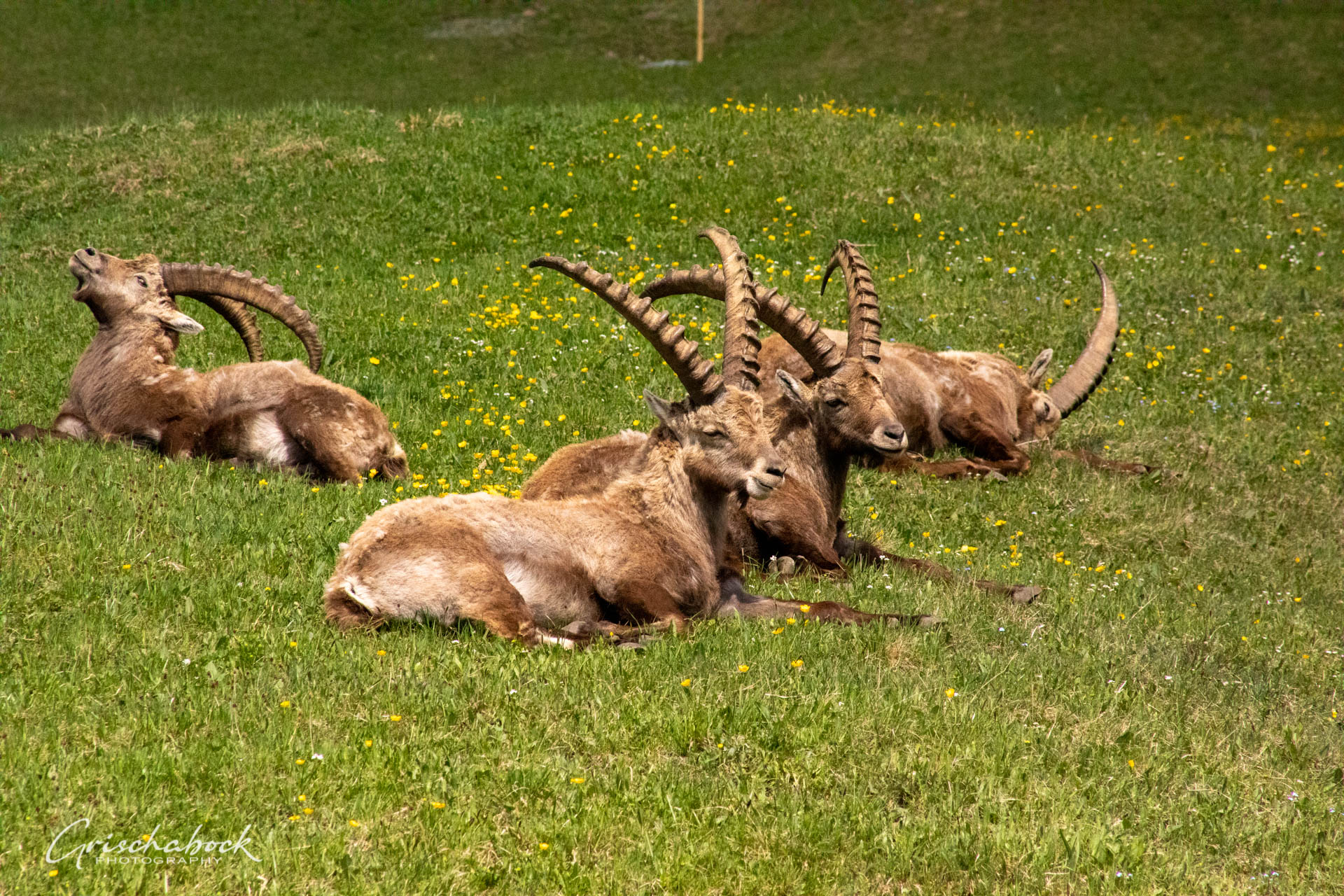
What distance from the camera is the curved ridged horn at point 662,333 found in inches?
339

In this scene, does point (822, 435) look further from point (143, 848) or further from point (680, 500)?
point (143, 848)

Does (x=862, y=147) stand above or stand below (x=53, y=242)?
above

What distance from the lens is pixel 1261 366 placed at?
17156mm

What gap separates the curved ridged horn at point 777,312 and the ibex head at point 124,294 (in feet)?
16.9

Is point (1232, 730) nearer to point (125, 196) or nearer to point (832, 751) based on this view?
point (832, 751)

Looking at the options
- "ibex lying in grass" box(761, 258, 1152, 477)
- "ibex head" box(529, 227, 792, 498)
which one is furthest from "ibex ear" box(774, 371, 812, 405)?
"ibex lying in grass" box(761, 258, 1152, 477)

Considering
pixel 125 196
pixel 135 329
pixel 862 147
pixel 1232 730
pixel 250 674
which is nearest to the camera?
pixel 250 674

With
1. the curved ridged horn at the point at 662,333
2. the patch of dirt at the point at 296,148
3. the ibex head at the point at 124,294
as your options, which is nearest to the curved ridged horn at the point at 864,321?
the curved ridged horn at the point at 662,333

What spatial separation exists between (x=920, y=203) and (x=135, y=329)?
12873 millimetres

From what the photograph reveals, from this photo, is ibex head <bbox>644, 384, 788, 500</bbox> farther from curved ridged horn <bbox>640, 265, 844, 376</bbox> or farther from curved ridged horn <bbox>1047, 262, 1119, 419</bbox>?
curved ridged horn <bbox>1047, 262, 1119, 419</bbox>

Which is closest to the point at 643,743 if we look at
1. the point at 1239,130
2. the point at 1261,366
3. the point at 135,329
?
the point at 135,329

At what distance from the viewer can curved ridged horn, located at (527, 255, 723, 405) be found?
28.3 feet

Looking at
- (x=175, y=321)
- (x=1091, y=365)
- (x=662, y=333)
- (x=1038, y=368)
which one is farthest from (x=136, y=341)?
(x=1091, y=365)

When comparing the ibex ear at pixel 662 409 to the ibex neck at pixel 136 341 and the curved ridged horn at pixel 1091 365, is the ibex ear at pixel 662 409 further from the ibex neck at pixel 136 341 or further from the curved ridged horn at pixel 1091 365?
the curved ridged horn at pixel 1091 365
